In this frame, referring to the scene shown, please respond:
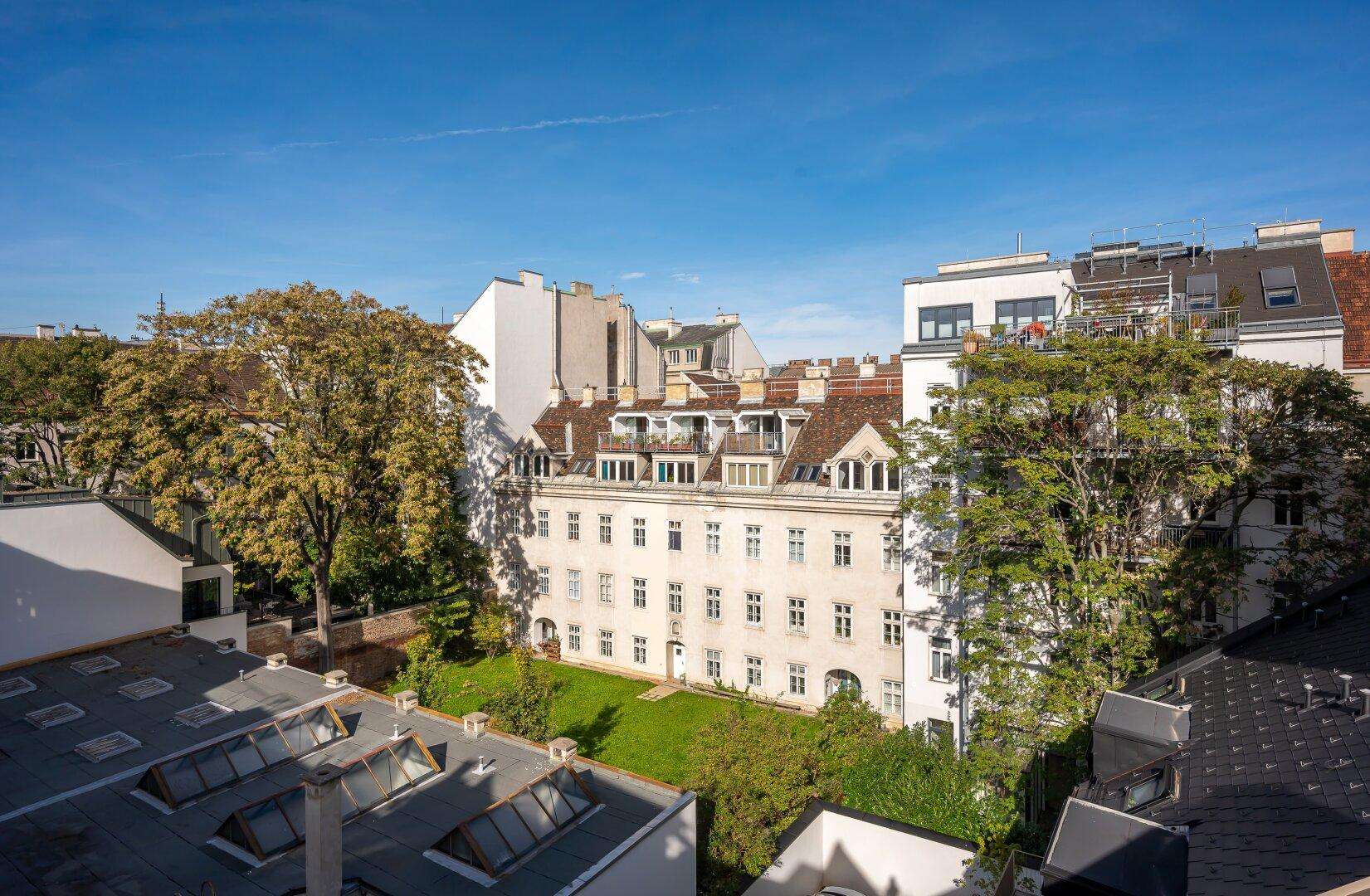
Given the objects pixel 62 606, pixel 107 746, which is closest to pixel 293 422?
pixel 62 606

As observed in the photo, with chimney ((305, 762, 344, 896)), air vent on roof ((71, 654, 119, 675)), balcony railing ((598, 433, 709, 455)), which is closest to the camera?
chimney ((305, 762, 344, 896))

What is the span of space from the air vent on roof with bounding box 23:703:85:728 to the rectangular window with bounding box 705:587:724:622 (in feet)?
70.6

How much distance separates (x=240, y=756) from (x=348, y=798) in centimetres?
331

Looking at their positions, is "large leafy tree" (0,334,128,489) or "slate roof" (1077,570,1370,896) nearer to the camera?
"slate roof" (1077,570,1370,896)

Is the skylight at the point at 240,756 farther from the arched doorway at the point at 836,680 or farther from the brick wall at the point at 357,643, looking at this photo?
the arched doorway at the point at 836,680

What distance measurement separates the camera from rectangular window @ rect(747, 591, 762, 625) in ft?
104

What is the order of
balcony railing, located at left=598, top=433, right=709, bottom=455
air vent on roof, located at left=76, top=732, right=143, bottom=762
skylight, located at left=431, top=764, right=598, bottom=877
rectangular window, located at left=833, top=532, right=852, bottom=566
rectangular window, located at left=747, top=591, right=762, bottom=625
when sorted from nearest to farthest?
skylight, located at left=431, top=764, right=598, bottom=877 < air vent on roof, located at left=76, top=732, right=143, bottom=762 < rectangular window, located at left=833, top=532, right=852, bottom=566 < rectangular window, located at left=747, top=591, right=762, bottom=625 < balcony railing, located at left=598, top=433, right=709, bottom=455

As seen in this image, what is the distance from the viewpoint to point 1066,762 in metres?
21.8

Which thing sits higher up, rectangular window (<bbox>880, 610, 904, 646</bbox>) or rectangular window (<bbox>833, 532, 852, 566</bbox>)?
rectangular window (<bbox>833, 532, 852, 566</bbox>)

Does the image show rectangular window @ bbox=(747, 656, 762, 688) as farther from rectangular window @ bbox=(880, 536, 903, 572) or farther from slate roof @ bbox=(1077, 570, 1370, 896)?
slate roof @ bbox=(1077, 570, 1370, 896)

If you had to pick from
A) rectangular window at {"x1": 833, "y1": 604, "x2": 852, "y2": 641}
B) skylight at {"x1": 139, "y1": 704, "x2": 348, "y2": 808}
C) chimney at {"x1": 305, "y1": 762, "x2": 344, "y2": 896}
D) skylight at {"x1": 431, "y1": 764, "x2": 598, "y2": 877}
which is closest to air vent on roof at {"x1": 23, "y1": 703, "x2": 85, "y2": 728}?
skylight at {"x1": 139, "y1": 704, "x2": 348, "y2": 808}

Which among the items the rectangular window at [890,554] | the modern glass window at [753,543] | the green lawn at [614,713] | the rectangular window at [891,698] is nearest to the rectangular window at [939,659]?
the rectangular window at [891,698]

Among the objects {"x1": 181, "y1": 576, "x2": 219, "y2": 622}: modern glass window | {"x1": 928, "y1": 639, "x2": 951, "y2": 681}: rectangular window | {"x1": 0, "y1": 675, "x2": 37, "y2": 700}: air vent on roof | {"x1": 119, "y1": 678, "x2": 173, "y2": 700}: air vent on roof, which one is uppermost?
{"x1": 181, "y1": 576, "x2": 219, "y2": 622}: modern glass window

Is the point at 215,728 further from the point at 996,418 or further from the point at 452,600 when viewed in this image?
the point at 996,418
